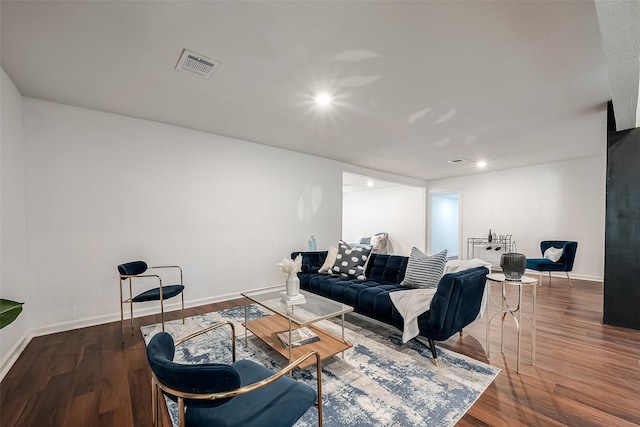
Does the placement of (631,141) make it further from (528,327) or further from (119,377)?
(119,377)

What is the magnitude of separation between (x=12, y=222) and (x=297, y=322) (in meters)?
2.77

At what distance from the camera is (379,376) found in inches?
81.1

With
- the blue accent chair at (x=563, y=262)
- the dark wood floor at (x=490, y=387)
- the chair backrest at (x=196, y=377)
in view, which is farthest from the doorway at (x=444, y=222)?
the chair backrest at (x=196, y=377)

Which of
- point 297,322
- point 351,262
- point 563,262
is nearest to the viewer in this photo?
point 297,322

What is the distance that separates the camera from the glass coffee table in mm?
2105

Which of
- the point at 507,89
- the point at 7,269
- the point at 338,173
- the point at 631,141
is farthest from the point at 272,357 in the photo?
the point at 631,141

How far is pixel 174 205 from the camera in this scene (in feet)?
12.0

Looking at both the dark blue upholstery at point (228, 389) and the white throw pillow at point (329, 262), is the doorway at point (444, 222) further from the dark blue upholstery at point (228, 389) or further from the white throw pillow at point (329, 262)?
the dark blue upholstery at point (228, 389)

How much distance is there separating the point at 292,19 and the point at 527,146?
4697 millimetres

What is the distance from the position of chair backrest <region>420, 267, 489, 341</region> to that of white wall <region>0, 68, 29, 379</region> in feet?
11.4

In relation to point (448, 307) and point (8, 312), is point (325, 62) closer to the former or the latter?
point (448, 307)

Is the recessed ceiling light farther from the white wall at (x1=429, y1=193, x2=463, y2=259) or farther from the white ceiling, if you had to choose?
the white wall at (x1=429, y1=193, x2=463, y2=259)

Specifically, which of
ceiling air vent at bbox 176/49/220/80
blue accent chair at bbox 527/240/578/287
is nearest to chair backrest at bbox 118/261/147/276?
ceiling air vent at bbox 176/49/220/80

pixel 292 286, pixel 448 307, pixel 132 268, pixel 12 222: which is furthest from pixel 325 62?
pixel 12 222
